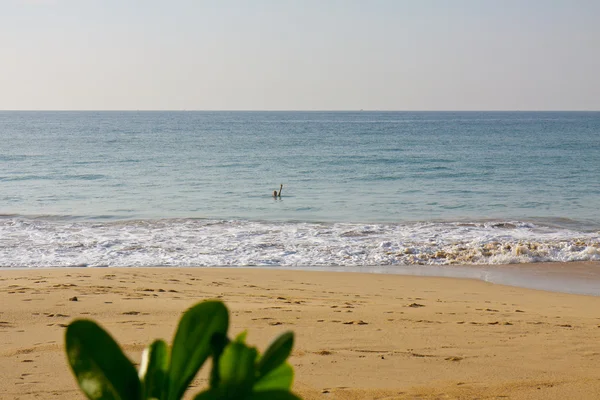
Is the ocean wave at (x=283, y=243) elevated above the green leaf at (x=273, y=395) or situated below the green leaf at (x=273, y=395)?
below

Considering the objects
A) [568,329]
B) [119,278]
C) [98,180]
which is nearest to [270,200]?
[98,180]

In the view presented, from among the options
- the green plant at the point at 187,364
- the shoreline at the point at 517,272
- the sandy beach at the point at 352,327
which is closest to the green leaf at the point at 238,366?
the green plant at the point at 187,364

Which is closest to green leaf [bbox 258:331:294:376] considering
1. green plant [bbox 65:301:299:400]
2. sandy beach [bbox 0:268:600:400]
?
green plant [bbox 65:301:299:400]

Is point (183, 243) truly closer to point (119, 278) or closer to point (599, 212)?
point (119, 278)

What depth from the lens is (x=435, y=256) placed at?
11977mm

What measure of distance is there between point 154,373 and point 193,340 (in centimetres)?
3

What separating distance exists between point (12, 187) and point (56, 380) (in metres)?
20.9

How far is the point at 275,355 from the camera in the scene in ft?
1.24

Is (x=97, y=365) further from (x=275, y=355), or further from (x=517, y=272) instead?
(x=517, y=272)

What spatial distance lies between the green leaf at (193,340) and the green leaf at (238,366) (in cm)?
2

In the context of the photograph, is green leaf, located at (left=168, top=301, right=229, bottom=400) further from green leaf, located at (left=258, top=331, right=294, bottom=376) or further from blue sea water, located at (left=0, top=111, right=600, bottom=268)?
blue sea water, located at (left=0, top=111, right=600, bottom=268)

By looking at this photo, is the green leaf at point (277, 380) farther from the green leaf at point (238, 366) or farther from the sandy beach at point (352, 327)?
the sandy beach at point (352, 327)

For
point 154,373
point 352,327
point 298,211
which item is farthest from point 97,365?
point 298,211

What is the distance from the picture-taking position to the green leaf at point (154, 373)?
1.33ft
